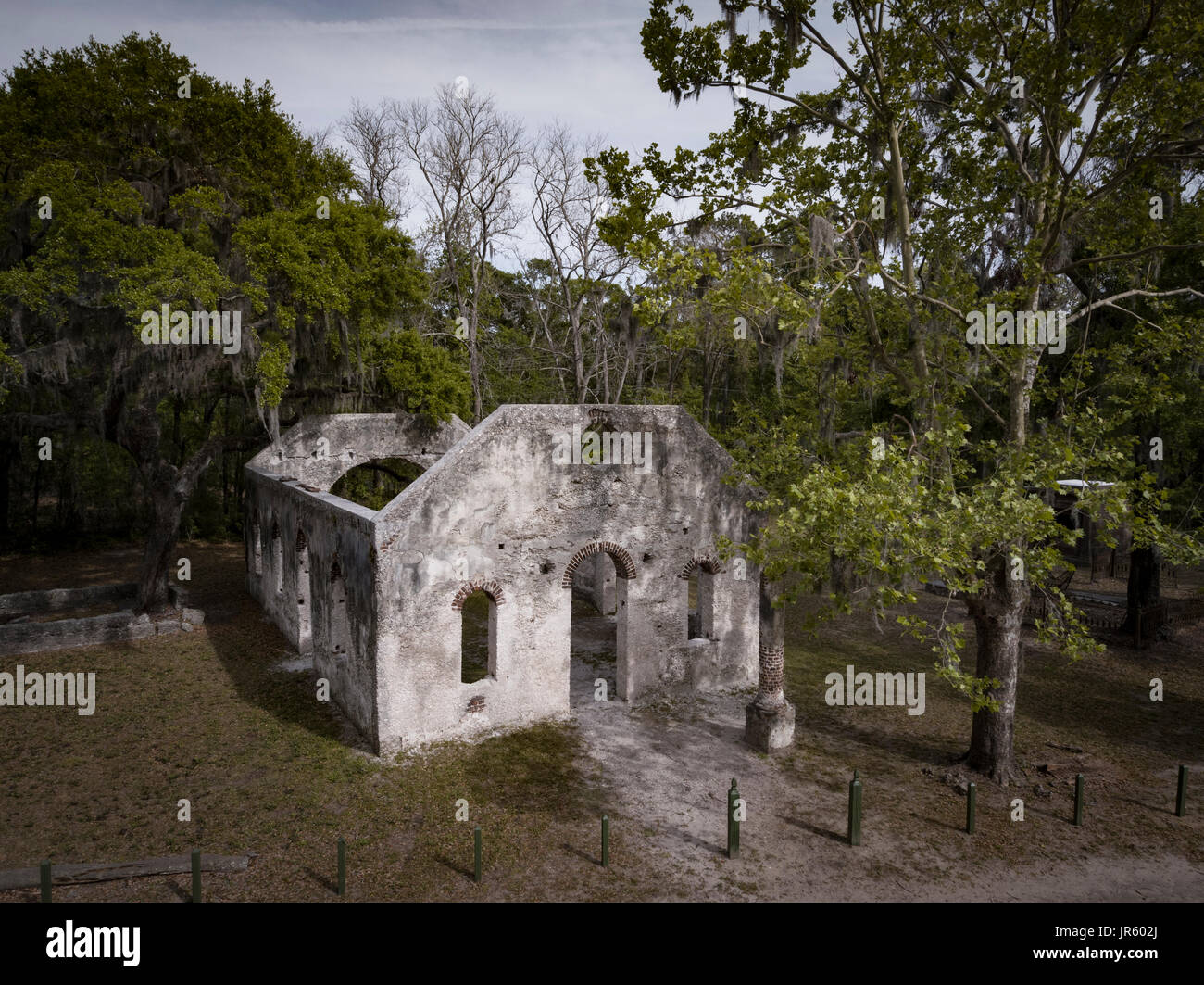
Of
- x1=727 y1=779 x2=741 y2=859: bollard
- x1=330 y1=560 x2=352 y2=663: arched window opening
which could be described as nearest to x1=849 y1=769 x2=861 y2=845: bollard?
x1=727 y1=779 x2=741 y2=859: bollard

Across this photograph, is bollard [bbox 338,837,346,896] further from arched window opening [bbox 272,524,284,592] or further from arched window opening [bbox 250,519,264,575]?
arched window opening [bbox 250,519,264,575]

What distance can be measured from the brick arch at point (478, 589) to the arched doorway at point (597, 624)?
130 centimetres

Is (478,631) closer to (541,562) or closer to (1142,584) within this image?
(541,562)

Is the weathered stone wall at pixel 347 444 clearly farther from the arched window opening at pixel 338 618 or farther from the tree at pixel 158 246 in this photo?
the arched window opening at pixel 338 618

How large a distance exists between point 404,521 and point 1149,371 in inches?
733

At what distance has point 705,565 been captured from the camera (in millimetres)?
16516

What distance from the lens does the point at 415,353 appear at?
23469 mm

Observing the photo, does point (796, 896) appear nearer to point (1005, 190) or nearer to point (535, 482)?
point (535, 482)

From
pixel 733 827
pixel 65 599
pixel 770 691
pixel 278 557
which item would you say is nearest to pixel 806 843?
pixel 733 827

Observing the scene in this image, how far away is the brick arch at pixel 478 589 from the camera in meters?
13.9

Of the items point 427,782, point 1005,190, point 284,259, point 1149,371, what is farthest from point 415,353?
point 1149,371

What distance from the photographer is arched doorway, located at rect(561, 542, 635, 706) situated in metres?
15.7

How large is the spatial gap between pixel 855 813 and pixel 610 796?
3632mm

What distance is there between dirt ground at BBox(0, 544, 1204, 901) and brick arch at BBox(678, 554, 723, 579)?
259 cm
